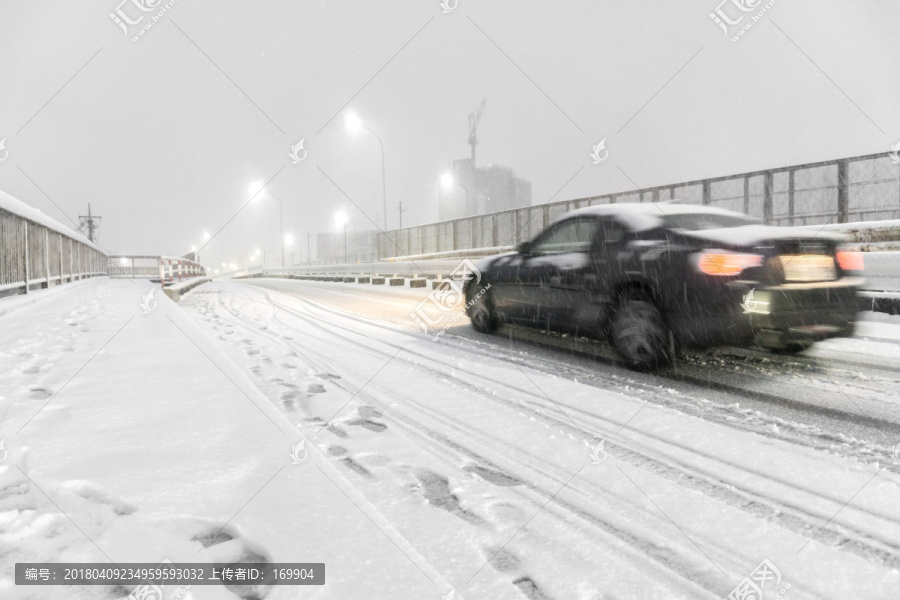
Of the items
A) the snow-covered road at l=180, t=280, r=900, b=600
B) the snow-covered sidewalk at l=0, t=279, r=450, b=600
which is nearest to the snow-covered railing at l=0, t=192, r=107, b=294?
the snow-covered sidewalk at l=0, t=279, r=450, b=600

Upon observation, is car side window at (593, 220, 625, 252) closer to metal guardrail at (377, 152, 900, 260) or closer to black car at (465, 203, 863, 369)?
black car at (465, 203, 863, 369)

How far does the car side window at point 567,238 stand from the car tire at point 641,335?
0.84 metres

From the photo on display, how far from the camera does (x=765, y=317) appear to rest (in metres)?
4.02

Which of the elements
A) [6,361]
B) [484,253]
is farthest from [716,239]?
[484,253]

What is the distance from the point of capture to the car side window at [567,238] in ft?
17.0

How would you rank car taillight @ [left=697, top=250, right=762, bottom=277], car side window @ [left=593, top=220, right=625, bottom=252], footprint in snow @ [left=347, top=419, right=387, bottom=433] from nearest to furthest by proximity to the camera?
footprint in snow @ [left=347, top=419, right=387, bottom=433]
car taillight @ [left=697, top=250, right=762, bottom=277]
car side window @ [left=593, top=220, right=625, bottom=252]

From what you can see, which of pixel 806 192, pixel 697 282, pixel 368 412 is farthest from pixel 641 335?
pixel 806 192

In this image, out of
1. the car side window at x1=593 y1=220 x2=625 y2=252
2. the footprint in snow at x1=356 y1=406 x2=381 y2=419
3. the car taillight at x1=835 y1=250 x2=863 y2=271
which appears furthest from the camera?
the car side window at x1=593 y1=220 x2=625 y2=252

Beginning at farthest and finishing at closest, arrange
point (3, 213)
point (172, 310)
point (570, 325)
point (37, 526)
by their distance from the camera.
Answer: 1. point (172, 310)
2. point (3, 213)
3. point (570, 325)
4. point (37, 526)

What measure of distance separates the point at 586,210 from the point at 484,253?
12.5 metres

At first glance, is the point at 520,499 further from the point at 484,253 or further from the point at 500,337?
the point at 484,253

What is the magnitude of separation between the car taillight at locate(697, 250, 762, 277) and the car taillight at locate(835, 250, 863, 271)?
37.5 inches

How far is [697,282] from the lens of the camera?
4.07 m

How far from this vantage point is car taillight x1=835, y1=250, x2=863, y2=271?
4355 millimetres
